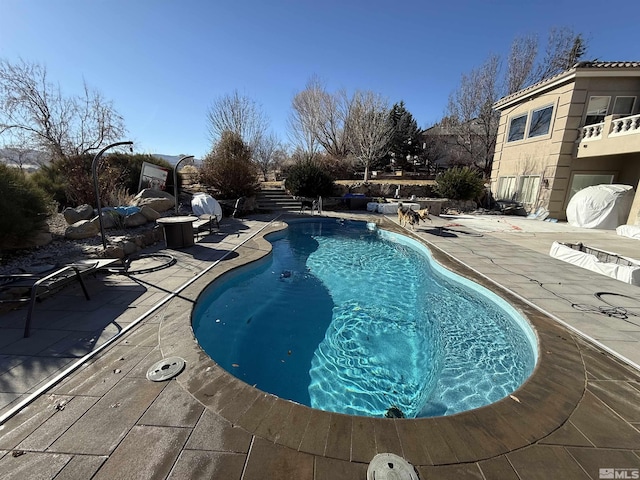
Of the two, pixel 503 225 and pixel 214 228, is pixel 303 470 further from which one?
pixel 503 225

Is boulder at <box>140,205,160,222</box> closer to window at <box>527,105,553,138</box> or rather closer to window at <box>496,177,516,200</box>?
window at <box>527,105,553,138</box>

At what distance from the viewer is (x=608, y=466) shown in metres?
1.78

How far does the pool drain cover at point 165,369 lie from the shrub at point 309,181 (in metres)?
12.7

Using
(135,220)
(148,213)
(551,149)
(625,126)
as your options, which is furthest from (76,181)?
(625,126)

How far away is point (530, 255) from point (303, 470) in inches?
296

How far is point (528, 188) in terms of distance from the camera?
1345cm

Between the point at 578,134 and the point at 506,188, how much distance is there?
3.97m

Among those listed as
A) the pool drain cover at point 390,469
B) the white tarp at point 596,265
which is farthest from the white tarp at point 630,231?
the pool drain cover at point 390,469

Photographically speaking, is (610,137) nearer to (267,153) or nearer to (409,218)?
(409,218)

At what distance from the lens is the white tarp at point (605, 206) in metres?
10.1

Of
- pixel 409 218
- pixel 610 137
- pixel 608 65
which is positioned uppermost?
pixel 608 65

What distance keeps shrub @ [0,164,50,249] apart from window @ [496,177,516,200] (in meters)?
18.8

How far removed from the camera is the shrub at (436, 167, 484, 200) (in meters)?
13.9

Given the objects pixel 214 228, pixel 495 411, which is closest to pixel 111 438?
pixel 495 411
